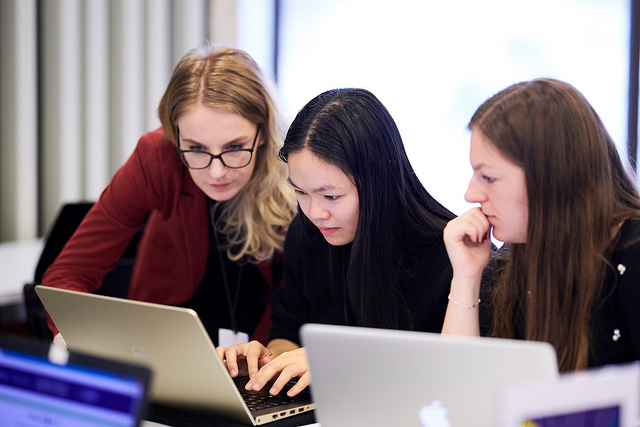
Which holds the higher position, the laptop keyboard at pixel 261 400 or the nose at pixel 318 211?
the nose at pixel 318 211

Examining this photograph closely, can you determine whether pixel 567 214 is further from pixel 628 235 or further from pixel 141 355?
pixel 141 355

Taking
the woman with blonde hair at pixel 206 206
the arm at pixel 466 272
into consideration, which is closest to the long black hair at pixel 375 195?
the arm at pixel 466 272

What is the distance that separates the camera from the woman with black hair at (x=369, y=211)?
1.39 m

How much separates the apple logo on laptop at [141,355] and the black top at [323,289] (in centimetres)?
57

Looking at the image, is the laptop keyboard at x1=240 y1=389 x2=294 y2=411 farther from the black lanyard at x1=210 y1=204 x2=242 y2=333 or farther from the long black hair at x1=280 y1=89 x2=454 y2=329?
the black lanyard at x1=210 y1=204 x2=242 y2=333

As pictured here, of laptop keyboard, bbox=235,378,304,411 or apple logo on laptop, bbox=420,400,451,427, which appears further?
laptop keyboard, bbox=235,378,304,411

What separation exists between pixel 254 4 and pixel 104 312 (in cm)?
287

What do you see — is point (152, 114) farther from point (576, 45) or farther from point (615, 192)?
point (615, 192)

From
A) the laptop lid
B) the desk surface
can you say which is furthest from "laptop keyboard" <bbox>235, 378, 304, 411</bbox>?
the desk surface

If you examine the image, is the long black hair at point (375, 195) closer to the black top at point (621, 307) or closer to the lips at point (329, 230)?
→ the lips at point (329, 230)

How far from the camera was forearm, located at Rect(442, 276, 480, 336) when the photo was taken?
1.23m

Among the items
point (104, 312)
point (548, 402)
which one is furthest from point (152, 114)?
point (548, 402)

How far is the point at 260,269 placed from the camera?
1.93 m

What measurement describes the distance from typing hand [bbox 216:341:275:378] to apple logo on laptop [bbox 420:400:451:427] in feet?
1.73
